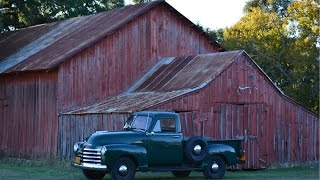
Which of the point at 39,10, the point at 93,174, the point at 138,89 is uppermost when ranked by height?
the point at 39,10

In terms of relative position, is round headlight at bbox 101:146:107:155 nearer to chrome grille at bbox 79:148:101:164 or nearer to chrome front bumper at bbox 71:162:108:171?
chrome grille at bbox 79:148:101:164

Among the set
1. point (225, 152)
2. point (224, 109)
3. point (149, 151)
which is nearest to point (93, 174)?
point (149, 151)

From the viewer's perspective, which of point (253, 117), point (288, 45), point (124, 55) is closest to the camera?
point (253, 117)

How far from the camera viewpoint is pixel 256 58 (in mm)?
52250

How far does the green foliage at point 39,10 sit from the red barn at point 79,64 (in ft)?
35.9

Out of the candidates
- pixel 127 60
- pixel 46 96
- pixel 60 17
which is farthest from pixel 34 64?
pixel 60 17

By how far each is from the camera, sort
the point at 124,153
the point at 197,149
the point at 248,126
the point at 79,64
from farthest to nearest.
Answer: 1. the point at 79,64
2. the point at 248,126
3. the point at 197,149
4. the point at 124,153

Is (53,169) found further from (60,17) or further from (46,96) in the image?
(60,17)

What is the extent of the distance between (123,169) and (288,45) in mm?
31802

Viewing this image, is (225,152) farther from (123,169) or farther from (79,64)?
(79,64)

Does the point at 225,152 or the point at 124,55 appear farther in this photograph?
the point at 124,55

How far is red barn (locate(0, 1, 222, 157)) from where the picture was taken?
1389 inches

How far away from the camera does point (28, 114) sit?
37000mm

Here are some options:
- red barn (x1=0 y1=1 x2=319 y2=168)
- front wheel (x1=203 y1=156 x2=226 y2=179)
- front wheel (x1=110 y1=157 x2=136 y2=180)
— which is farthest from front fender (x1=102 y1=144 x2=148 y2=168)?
red barn (x1=0 y1=1 x2=319 y2=168)
